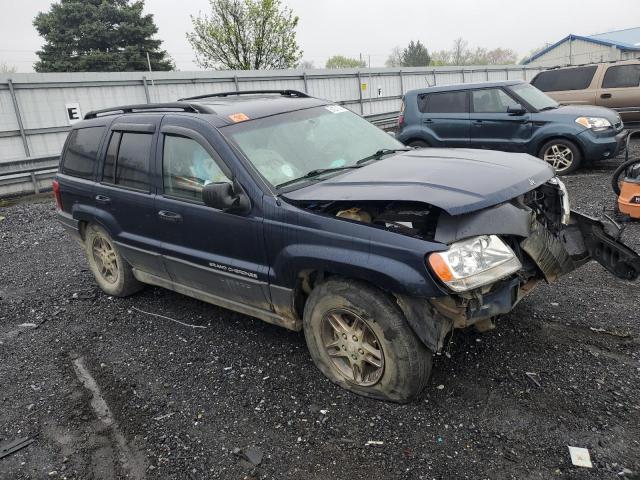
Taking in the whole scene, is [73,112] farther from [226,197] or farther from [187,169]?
[226,197]

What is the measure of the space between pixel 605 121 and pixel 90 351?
28.8 feet

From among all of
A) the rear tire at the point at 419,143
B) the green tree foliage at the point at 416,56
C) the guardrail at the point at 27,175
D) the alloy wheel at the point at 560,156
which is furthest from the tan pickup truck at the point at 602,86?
the green tree foliage at the point at 416,56

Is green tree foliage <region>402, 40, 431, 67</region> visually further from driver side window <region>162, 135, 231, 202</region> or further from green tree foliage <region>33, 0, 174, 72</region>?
driver side window <region>162, 135, 231, 202</region>

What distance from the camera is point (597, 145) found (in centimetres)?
843

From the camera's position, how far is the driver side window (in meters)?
3.59

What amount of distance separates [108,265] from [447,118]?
7062 mm

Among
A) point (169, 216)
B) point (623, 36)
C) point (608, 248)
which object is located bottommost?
point (608, 248)

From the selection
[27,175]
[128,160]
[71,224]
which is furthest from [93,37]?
[128,160]

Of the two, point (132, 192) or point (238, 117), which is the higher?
point (238, 117)

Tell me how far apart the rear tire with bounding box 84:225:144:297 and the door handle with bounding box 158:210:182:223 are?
3.45ft

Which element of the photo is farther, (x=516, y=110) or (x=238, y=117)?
(x=516, y=110)

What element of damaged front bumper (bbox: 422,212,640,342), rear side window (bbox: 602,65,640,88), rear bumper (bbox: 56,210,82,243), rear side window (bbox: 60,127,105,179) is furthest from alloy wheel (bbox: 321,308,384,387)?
rear side window (bbox: 602,65,640,88)

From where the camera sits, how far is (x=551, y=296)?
4.30m

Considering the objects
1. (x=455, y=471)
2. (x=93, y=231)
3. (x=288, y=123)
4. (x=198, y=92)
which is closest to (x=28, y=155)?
(x=198, y=92)
